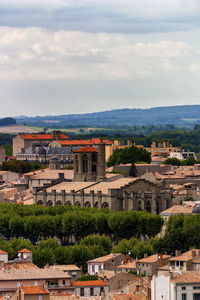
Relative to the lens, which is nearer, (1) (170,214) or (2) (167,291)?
(2) (167,291)

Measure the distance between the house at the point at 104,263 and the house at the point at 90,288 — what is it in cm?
1307

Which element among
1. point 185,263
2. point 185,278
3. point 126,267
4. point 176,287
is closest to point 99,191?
point 126,267

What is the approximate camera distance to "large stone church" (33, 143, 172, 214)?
14525 cm

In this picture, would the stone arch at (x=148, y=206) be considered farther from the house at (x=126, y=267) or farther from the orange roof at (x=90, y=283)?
the orange roof at (x=90, y=283)

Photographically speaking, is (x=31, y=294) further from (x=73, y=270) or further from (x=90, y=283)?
(x=73, y=270)

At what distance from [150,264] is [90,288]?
900cm

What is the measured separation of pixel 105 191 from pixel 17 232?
20.1m

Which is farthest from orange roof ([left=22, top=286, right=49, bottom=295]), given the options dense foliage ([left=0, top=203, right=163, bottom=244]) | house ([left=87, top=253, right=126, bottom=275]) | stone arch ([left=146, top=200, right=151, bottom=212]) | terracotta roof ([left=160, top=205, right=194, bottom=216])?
stone arch ([left=146, top=200, right=151, bottom=212])

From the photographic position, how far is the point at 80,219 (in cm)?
13112

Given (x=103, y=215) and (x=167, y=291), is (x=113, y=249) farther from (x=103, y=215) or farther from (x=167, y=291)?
(x=167, y=291)

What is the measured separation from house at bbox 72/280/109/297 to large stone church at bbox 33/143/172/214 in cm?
A: 5715

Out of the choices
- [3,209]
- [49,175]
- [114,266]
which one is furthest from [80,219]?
[49,175]

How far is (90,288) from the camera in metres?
86.2

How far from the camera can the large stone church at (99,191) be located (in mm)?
145250
